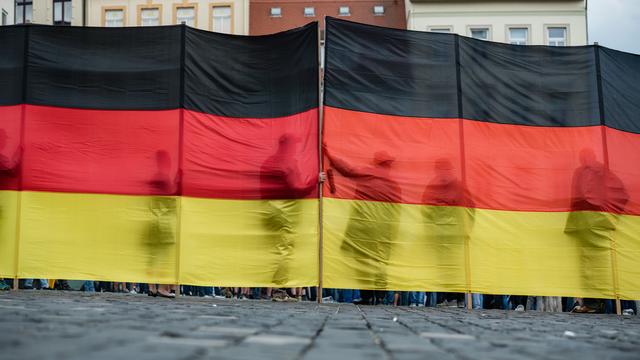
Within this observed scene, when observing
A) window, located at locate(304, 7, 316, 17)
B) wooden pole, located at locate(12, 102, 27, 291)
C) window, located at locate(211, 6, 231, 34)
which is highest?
window, located at locate(304, 7, 316, 17)

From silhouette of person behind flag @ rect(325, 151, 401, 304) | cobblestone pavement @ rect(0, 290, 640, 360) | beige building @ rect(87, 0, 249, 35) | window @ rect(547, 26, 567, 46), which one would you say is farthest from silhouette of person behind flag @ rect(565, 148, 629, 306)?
beige building @ rect(87, 0, 249, 35)

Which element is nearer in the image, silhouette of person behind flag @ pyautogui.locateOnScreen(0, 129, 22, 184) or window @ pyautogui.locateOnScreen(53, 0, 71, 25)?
silhouette of person behind flag @ pyautogui.locateOnScreen(0, 129, 22, 184)

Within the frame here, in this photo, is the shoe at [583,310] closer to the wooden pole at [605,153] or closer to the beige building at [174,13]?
the wooden pole at [605,153]

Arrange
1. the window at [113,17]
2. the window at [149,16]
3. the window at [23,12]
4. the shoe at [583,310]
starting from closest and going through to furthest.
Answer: the shoe at [583,310] < the window at [149,16] < the window at [113,17] < the window at [23,12]

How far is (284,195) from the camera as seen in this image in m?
13.5

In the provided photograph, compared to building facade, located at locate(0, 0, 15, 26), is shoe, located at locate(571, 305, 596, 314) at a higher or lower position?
lower

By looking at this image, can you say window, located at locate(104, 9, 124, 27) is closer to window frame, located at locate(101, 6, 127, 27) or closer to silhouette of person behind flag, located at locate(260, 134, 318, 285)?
window frame, located at locate(101, 6, 127, 27)

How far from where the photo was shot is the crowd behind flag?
43.9ft

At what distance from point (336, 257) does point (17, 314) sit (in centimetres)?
721

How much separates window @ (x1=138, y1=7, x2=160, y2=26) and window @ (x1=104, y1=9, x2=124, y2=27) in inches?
39.8

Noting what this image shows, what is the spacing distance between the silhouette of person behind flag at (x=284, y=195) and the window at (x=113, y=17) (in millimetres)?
27214

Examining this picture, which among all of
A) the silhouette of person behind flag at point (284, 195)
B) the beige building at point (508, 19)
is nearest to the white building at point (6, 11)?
the beige building at point (508, 19)

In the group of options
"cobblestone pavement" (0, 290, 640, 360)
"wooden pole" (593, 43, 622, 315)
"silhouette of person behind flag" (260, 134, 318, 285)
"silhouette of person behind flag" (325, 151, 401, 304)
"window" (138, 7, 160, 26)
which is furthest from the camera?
"window" (138, 7, 160, 26)

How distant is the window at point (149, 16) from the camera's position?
125ft
